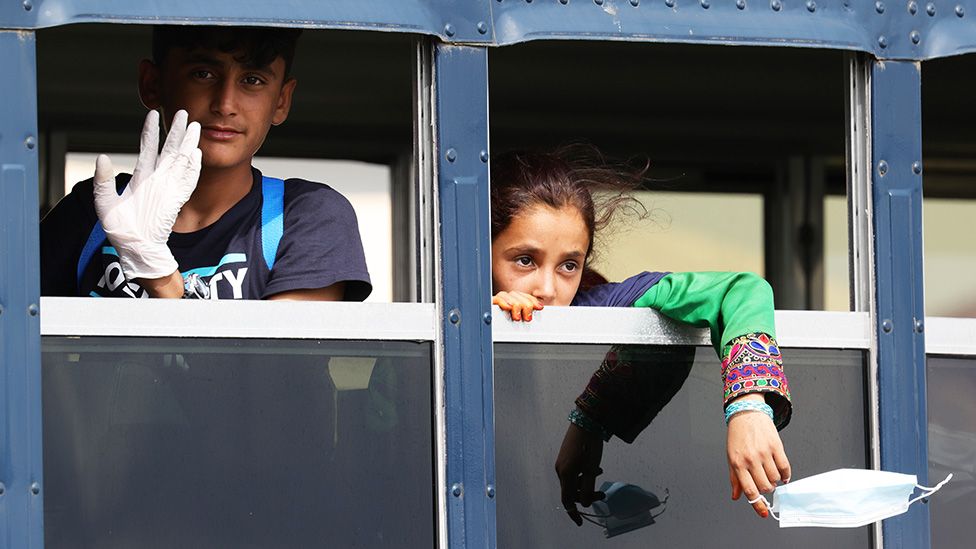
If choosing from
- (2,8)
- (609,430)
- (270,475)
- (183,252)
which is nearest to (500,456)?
(609,430)

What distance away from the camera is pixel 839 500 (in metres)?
2.46

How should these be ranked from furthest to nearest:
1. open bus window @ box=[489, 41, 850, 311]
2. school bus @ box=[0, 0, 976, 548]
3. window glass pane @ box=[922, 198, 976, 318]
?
window glass pane @ box=[922, 198, 976, 318]
open bus window @ box=[489, 41, 850, 311]
school bus @ box=[0, 0, 976, 548]

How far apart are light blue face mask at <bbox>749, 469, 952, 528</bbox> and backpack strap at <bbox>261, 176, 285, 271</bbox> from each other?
0.87 m

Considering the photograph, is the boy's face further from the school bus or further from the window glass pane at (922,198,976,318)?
the window glass pane at (922,198,976,318)

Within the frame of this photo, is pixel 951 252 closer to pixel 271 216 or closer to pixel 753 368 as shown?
pixel 753 368

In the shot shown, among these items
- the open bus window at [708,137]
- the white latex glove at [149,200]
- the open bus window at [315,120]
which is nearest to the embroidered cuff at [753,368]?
the white latex glove at [149,200]

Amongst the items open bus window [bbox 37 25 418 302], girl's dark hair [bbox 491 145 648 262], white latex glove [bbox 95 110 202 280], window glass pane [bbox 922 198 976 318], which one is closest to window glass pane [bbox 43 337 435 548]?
white latex glove [bbox 95 110 202 280]

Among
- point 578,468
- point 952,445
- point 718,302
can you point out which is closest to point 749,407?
point 718,302

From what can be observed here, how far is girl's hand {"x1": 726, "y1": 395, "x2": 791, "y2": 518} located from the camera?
7.83 ft

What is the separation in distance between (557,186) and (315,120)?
7.46 ft

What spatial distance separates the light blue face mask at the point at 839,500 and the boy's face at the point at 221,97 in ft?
3.37

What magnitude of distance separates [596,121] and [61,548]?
3103mm

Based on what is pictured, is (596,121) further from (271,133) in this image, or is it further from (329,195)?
(329,195)

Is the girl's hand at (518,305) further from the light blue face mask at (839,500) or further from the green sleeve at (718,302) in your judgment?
the light blue face mask at (839,500)
